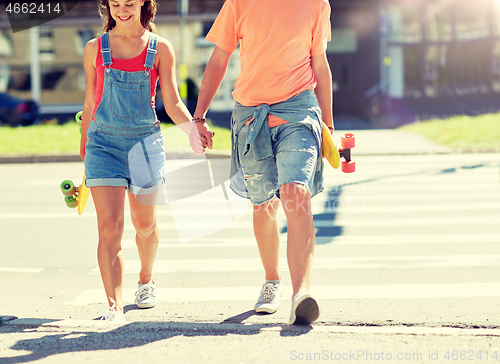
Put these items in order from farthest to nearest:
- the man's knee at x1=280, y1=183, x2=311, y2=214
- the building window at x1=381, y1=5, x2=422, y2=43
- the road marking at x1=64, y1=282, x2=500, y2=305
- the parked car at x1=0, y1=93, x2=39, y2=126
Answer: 1. the building window at x1=381, y1=5, x2=422, y2=43
2. the parked car at x1=0, y1=93, x2=39, y2=126
3. the road marking at x1=64, y1=282, x2=500, y2=305
4. the man's knee at x1=280, y1=183, x2=311, y2=214

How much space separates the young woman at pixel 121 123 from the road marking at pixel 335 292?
29.3 inches

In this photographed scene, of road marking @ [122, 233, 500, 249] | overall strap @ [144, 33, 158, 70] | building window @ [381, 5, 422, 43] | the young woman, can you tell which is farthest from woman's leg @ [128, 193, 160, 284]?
building window @ [381, 5, 422, 43]

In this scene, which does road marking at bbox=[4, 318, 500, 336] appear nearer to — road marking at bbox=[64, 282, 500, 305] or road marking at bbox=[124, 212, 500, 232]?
road marking at bbox=[64, 282, 500, 305]

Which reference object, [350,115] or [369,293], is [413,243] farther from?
[350,115]

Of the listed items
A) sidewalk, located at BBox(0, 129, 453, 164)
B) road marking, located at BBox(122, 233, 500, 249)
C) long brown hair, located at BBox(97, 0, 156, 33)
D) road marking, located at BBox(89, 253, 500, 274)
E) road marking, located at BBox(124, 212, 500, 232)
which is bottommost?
sidewalk, located at BBox(0, 129, 453, 164)

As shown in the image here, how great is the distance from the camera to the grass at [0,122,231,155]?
13.5 meters

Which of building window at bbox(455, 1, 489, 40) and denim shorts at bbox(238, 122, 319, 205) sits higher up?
building window at bbox(455, 1, 489, 40)

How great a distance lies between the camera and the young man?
343 cm

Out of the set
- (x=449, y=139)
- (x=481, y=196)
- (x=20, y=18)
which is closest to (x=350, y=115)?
(x=449, y=139)

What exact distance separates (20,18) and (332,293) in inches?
851

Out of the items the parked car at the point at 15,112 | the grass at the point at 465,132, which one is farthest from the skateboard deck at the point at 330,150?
the parked car at the point at 15,112

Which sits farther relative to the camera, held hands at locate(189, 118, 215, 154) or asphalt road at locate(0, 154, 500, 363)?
held hands at locate(189, 118, 215, 154)

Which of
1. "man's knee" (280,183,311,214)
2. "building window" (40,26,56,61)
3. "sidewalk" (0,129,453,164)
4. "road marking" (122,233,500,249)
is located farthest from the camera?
"building window" (40,26,56,61)

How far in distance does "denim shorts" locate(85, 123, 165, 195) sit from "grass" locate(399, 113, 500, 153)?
10.7m
